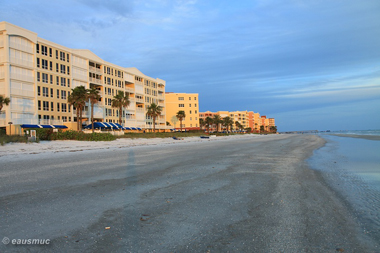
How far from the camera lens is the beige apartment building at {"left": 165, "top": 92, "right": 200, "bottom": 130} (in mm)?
107812

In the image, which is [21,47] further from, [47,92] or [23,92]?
[47,92]

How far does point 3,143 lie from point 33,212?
75.1ft

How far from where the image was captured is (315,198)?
756cm

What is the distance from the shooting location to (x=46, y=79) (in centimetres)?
5003

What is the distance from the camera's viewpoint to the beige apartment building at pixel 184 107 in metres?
108

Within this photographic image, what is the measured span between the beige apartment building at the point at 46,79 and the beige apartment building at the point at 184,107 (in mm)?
36770

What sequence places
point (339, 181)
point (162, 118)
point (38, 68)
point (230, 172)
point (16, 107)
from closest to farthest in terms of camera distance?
point (339, 181) < point (230, 172) < point (16, 107) < point (38, 68) < point (162, 118)

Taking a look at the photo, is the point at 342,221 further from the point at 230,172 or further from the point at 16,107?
the point at 16,107

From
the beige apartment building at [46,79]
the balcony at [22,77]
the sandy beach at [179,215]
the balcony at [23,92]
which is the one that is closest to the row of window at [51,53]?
the beige apartment building at [46,79]

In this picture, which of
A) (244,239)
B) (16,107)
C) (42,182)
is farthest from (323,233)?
(16,107)

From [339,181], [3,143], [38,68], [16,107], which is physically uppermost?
[38,68]

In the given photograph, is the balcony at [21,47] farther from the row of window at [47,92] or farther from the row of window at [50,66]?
the row of window at [47,92]

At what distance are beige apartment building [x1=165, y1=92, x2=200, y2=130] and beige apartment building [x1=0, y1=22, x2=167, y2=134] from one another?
36.8m

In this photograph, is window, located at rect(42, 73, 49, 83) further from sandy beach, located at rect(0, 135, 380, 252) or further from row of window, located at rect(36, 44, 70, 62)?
sandy beach, located at rect(0, 135, 380, 252)
